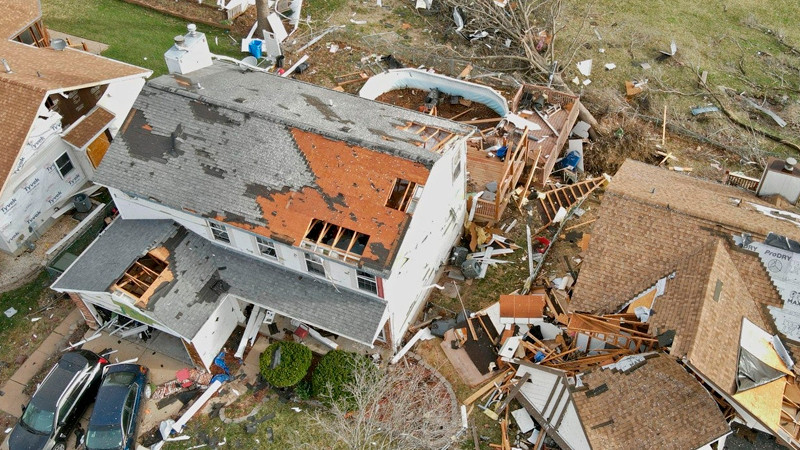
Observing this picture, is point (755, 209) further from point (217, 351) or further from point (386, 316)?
point (217, 351)

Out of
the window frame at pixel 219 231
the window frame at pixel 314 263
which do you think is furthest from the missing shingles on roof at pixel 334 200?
the window frame at pixel 219 231

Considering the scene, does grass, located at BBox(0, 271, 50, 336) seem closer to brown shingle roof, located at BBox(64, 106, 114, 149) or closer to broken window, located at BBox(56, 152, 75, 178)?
broken window, located at BBox(56, 152, 75, 178)

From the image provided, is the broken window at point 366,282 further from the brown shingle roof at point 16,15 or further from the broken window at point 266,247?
the brown shingle roof at point 16,15

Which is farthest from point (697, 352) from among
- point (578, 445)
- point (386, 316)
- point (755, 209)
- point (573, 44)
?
point (573, 44)

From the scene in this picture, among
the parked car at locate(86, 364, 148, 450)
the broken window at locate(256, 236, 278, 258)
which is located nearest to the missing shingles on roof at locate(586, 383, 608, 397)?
the broken window at locate(256, 236, 278, 258)

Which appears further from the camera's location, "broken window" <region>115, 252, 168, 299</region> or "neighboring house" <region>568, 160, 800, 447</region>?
"broken window" <region>115, 252, 168, 299</region>
